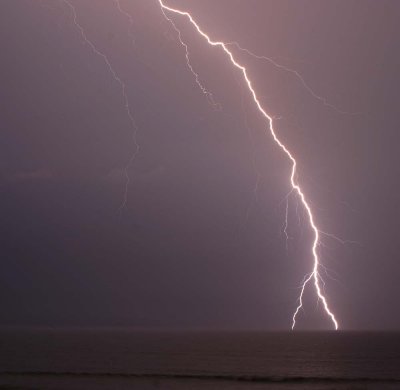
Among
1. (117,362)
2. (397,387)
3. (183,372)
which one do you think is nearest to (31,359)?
(117,362)

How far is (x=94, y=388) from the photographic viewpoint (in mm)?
22172

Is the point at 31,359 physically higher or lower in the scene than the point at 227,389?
higher

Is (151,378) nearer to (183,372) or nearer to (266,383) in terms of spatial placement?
(183,372)

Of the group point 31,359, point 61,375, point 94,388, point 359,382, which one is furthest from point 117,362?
point 359,382

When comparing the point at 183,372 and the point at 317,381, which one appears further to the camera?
the point at 183,372

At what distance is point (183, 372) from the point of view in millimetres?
28203

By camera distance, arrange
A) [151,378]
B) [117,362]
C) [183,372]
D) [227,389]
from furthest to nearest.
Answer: [117,362], [183,372], [151,378], [227,389]

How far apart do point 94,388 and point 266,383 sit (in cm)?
694

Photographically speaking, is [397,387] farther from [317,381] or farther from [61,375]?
[61,375]

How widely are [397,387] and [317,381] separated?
3279mm

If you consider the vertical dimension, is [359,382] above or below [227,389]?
above

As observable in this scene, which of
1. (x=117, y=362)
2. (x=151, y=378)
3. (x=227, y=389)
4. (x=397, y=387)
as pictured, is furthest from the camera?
(x=117, y=362)

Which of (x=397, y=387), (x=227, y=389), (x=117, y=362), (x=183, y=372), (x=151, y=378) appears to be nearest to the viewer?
(x=227, y=389)

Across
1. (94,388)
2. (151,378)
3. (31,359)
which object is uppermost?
(31,359)
